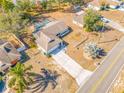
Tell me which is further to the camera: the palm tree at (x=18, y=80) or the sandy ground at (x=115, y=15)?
the sandy ground at (x=115, y=15)

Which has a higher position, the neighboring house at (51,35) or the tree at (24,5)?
the tree at (24,5)

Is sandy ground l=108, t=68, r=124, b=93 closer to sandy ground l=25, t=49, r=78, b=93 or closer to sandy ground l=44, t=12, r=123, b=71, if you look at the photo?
sandy ground l=44, t=12, r=123, b=71

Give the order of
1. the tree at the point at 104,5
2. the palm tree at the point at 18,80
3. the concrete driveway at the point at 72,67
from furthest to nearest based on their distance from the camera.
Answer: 1. the tree at the point at 104,5
2. the concrete driveway at the point at 72,67
3. the palm tree at the point at 18,80

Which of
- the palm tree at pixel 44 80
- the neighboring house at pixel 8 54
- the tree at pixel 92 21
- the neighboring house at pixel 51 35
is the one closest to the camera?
the palm tree at pixel 44 80

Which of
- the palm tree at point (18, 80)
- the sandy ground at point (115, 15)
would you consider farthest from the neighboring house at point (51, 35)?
the sandy ground at point (115, 15)

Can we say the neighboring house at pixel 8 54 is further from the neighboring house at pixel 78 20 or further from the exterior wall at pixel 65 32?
the neighboring house at pixel 78 20
